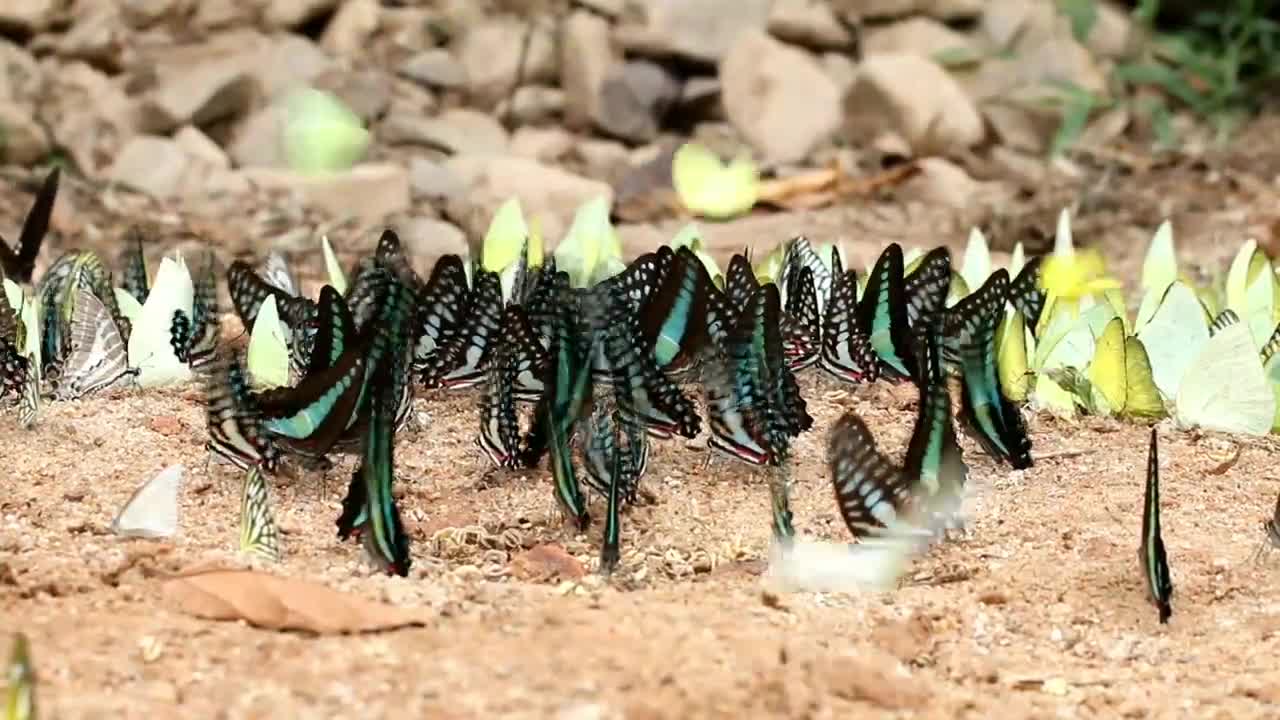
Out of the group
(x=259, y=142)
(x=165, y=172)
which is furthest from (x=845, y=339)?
(x=259, y=142)

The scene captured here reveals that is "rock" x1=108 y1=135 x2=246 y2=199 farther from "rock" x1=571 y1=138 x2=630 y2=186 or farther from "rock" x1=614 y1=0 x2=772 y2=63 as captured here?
"rock" x1=614 y1=0 x2=772 y2=63

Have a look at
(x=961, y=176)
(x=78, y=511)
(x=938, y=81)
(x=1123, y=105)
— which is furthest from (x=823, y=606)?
(x=1123, y=105)

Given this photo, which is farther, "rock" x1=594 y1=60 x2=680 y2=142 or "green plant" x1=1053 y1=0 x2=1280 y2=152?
"green plant" x1=1053 y1=0 x2=1280 y2=152

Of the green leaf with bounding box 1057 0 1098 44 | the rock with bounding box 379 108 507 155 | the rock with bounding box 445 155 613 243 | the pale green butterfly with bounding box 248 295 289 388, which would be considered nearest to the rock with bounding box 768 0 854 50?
the green leaf with bounding box 1057 0 1098 44

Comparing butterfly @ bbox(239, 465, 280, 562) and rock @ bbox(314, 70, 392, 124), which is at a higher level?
rock @ bbox(314, 70, 392, 124)

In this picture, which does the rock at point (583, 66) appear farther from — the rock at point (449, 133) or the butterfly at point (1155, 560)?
the butterfly at point (1155, 560)

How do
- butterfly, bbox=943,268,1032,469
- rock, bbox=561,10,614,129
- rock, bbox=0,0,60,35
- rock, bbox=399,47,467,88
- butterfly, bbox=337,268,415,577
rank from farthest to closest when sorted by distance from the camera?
rock, bbox=399,47,467,88 → rock, bbox=561,10,614,129 → rock, bbox=0,0,60,35 → butterfly, bbox=943,268,1032,469 → butterfly, bbox=337,268,415,577
